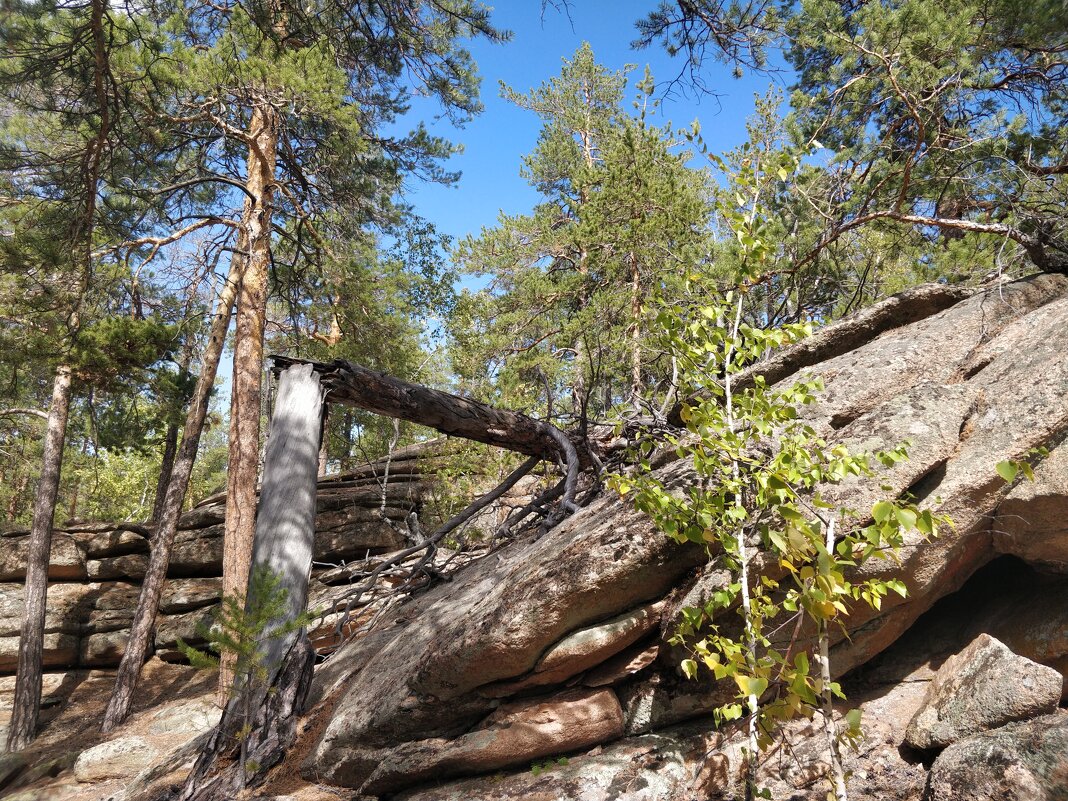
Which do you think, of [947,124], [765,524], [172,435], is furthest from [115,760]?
[947,124]

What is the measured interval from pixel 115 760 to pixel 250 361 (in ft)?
18.0

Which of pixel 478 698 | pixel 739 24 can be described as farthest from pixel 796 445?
pixel 739 24

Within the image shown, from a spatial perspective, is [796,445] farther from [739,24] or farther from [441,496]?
[441,496]

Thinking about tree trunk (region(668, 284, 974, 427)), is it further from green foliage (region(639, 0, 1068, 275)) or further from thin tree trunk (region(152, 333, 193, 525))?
thin tree trunk (region(152, 333, 193, 525))

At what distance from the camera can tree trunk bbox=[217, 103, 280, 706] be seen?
796 cm

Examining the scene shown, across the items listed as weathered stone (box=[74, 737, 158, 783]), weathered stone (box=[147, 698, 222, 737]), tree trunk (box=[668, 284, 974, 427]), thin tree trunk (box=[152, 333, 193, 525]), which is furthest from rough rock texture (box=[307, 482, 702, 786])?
thin tree trunk (box=[152, 333, 193, 525])

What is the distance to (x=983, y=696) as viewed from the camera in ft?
8.14

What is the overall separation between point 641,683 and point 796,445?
1.75 meters

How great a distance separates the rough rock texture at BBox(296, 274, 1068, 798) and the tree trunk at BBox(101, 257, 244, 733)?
24.2 feet

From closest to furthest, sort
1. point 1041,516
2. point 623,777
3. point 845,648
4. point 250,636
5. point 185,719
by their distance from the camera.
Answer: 1. point 1041,516
2. point 623,777
3. point 845,648
4. point 250,636
5. point 185,719

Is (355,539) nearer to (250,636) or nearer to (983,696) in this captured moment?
(250,636)

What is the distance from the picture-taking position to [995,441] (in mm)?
2904

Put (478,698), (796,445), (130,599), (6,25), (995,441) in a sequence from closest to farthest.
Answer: (796,445)
(995,441)
(6,25)
(478,698)
(130,599)

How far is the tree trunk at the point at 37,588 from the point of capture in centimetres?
975
